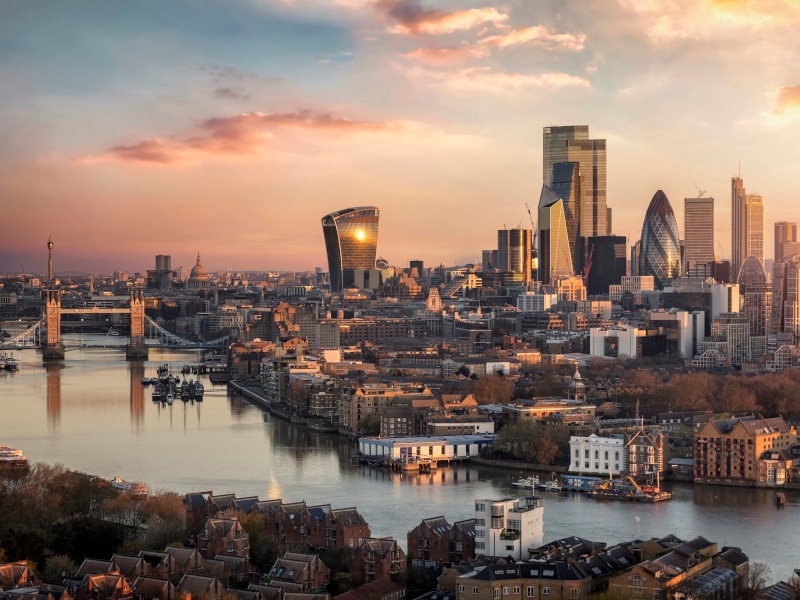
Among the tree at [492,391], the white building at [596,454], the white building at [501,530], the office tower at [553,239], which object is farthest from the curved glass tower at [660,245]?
the white building at [501,530]

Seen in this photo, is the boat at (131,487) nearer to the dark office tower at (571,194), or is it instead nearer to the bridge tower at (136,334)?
the bridge tower at (136,334)

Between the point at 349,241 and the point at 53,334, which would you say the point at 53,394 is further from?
the point at 349,241

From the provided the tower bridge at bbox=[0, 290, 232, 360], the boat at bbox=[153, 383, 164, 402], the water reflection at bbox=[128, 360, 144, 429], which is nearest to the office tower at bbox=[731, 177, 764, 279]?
the tower bridge at bbox=[0, 290, 232, 360]

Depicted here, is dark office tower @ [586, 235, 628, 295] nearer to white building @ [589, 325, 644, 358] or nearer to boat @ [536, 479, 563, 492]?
white building @ [589, 325, 644, 358]

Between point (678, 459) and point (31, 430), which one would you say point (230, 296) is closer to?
point (31, 430)

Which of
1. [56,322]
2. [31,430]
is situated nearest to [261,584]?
[31,430]

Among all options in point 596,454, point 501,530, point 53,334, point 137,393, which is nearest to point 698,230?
point 53,334

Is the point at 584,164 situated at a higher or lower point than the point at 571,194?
higher
